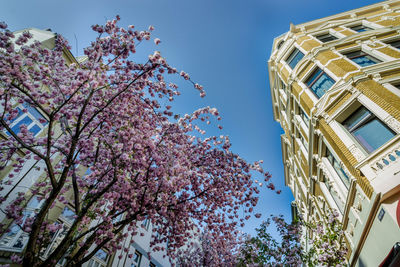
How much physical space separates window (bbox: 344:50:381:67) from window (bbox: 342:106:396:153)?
416 centimetres

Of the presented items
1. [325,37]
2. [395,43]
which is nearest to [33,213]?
[395,43]

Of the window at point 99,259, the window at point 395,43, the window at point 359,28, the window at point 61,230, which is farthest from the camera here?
the window at point 359,28

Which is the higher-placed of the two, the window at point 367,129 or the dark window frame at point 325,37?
the dark window frame at point 325,37

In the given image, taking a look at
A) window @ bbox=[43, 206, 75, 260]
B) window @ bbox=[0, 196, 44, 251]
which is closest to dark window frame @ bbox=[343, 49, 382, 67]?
window @ bbox=[43, 206, 75, 260]

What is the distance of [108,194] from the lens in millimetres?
7648

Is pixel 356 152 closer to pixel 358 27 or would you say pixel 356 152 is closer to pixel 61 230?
pixel 358 27

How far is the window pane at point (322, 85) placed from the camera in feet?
38.4

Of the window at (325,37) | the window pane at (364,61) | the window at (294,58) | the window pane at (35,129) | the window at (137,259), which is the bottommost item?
the window at (137,259)

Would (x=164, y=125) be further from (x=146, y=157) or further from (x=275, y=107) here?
(x=275, y=107)

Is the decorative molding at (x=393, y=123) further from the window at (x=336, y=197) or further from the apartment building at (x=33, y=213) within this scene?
A: the apartment building at (x=33, y=213)

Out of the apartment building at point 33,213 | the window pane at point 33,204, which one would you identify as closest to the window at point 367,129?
the apartment building at point 33,213

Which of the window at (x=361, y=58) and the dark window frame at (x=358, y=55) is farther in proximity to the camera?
the dark window frame at (x=358, y=55)

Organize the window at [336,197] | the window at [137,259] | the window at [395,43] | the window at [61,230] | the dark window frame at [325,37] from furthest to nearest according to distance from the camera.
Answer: the dark window frame at [325,37], the window at [137,259], the window at [395,43], the window at [336,197], the window at [61,230]

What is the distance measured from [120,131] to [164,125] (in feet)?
7.78
